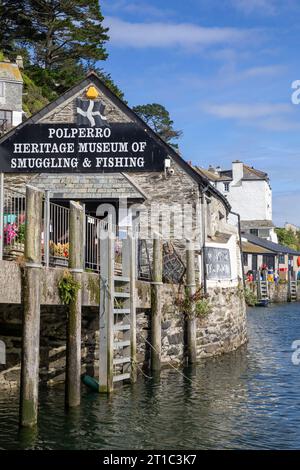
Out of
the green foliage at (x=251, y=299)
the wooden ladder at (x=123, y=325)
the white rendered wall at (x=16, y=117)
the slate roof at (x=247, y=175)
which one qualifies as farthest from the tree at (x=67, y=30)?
the wooden ladder at (x=123, y=325)

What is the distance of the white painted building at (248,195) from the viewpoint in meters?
76.1

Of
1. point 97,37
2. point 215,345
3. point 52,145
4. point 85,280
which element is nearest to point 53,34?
point 97,37

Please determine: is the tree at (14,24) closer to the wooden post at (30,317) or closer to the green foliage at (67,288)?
the green foliage at (67,288)

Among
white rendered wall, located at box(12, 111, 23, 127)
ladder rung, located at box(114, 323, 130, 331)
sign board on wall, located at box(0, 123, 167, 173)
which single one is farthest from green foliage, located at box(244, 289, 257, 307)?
ladder rung, located at box(114, 323, 130, 331)

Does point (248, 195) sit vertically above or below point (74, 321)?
above

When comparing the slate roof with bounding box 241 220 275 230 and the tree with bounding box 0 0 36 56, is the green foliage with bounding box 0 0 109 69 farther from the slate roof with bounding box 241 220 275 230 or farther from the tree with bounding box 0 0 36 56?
the slate roof with bounding box 241 220 275 230

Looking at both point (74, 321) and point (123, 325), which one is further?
point (123, 325)

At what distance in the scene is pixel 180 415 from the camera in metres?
12.2

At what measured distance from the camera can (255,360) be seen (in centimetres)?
2011

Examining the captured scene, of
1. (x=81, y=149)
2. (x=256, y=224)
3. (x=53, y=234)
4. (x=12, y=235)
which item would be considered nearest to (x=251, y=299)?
(x=256, y=224)

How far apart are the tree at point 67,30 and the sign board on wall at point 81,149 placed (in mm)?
29075

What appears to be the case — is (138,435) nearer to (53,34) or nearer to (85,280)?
(85,280)

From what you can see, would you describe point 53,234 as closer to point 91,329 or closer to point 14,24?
point 91,329

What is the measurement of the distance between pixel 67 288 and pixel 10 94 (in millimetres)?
38146
